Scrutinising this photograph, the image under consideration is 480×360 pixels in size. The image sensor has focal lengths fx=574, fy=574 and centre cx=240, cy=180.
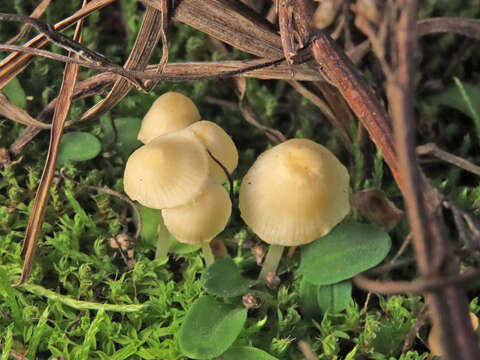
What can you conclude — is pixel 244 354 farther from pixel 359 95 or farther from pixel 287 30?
pixel 287 30

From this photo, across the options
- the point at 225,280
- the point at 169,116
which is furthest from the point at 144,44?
the point at 225,280

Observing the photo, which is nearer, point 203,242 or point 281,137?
point 203,242

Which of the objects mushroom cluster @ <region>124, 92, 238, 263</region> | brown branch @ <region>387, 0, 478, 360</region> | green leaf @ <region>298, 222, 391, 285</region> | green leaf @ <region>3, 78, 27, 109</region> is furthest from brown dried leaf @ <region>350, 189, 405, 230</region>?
green leaf @ <region>3, 78, 27, 109</region>

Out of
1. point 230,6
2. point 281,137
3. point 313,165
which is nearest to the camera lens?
point 313,165

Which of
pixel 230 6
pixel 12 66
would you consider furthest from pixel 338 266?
pixel 12 66

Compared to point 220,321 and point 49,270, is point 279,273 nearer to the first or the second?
point 220,321

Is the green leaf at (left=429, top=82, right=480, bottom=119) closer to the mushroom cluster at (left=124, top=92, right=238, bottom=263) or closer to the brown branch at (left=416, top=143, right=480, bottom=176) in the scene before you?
the brown branch at (left=416, top=143, right=480, bottom=176)

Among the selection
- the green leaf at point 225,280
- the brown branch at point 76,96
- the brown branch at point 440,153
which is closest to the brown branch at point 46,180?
the brown branch at point 76,96
